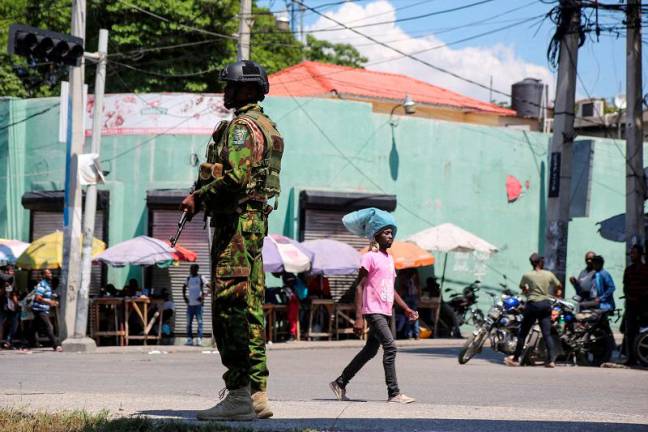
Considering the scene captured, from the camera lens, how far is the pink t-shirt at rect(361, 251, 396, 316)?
10664 millimetres

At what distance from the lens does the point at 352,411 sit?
8.22 metres

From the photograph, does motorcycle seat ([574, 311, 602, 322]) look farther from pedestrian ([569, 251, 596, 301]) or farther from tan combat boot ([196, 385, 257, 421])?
tan combat boot ([196, 385, 257, 421])

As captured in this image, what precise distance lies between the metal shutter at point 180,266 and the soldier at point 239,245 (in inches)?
758

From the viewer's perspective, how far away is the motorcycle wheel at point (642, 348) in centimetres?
1759

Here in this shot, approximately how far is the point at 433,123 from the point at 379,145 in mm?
1662

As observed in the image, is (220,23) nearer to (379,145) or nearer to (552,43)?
(379,145)

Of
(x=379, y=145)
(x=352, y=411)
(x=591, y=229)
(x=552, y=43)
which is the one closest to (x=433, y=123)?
(x=379, y=145)

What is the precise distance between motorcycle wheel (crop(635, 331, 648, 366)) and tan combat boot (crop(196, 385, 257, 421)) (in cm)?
1144

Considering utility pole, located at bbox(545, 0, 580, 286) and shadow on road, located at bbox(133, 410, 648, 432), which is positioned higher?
utility pole, located at bbox(545, 0, 580, 286)

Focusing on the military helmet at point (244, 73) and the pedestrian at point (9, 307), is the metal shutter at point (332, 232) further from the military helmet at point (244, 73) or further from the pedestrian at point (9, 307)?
the military helmet at point (244, 73)

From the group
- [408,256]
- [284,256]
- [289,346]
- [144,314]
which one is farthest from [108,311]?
[408,256]

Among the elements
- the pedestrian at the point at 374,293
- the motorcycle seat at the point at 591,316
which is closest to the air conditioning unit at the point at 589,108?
the motorcycle seat at the point at 591,316

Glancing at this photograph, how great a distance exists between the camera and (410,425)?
7375mm

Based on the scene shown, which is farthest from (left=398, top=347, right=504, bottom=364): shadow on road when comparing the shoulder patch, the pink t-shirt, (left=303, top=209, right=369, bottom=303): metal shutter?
the shoulder patch
